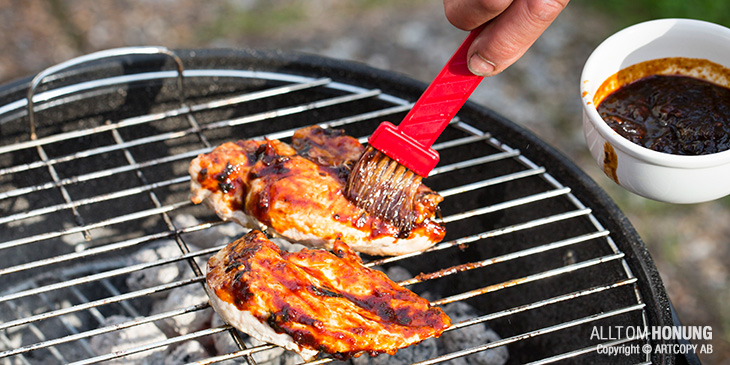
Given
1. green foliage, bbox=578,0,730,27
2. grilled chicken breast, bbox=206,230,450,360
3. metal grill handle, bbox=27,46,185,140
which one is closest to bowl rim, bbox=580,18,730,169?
grilled chicken breast, bbox=206,230,450,360

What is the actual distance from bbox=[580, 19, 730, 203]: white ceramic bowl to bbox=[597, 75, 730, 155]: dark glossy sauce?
0.26ft

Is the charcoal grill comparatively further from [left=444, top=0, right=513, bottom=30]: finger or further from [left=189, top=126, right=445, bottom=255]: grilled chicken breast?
[left=444, top=0, right=513, bottom=30]: finger

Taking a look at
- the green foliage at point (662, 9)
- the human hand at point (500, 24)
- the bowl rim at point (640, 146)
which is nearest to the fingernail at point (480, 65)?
the human hand at point (500, 24)

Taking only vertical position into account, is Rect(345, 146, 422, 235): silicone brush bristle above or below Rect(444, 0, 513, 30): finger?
below

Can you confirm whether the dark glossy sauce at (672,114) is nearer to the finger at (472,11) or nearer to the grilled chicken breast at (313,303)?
the finger at (472,11)

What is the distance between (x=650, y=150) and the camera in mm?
2059

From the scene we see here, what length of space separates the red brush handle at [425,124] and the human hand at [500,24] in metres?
0.12

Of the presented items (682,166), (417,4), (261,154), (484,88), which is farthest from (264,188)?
(417,4)

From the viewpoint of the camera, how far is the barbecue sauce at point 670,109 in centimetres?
215

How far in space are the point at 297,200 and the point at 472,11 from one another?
3.08ft

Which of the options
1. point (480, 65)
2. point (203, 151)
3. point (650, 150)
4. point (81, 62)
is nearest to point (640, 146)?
point (650, 150)

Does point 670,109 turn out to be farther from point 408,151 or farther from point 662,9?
point 662,9

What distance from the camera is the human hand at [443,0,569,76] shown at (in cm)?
185

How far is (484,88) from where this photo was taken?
5.43 metres
